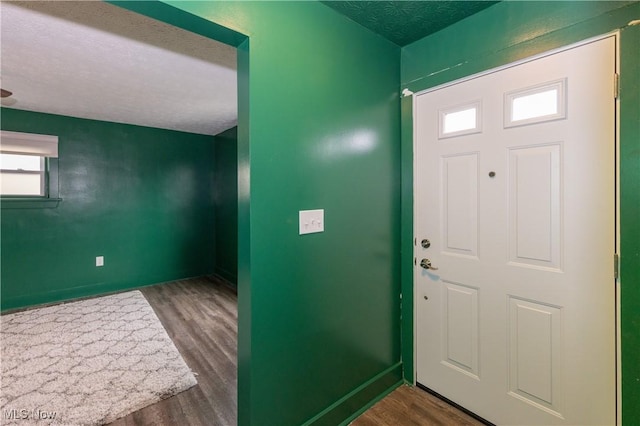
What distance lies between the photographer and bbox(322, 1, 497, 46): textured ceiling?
5.33ft

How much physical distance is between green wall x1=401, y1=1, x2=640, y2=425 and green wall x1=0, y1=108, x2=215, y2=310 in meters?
3.88

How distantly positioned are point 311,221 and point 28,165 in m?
4.17

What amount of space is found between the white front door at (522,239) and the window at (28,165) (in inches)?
171

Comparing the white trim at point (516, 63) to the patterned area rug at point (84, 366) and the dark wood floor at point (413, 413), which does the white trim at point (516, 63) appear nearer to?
the dark wood floor at point (413, 413)

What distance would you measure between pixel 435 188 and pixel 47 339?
367cm

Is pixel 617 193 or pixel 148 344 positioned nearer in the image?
pixel 617 193

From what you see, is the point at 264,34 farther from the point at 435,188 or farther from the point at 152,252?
the point at 152,252

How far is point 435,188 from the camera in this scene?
192 centimetres

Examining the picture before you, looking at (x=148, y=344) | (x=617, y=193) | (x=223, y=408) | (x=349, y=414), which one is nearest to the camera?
(x=617, y=193)

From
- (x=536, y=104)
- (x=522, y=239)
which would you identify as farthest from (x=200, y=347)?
(x=536, y=104)

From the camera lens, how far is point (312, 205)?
160 centimetres

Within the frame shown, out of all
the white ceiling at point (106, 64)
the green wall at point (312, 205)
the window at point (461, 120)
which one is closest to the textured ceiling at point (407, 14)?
the green wall at point (312, 205)

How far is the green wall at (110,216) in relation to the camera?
354 cm

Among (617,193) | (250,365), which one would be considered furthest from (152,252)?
(617,193)
